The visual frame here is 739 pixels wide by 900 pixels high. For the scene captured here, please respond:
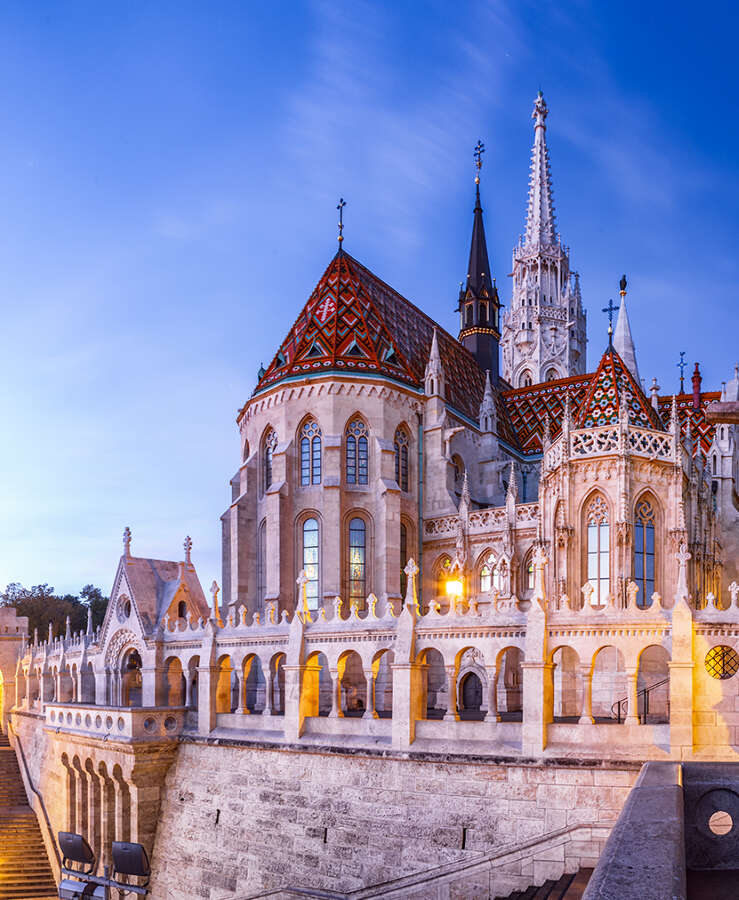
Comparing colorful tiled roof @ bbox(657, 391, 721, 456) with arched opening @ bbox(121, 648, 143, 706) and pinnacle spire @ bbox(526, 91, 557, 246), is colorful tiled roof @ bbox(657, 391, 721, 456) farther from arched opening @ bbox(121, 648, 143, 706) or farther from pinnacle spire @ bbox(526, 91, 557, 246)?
pinnacle spire @ bbox(526, 91, 557, 246)

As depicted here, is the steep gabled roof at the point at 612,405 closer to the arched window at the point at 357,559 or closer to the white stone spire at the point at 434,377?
the white stone spire at the point at 434,377

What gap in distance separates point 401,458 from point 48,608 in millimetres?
47418

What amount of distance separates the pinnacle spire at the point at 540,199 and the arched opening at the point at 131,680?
167 ft

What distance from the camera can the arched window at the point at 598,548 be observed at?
28312mm

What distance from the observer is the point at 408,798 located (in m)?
20.2

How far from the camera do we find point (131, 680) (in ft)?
117

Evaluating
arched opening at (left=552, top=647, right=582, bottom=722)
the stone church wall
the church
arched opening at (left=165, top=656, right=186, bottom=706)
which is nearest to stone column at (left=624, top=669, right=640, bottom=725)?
the church

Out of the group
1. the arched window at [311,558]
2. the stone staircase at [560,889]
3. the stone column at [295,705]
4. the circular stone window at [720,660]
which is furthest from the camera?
the arched window at [311,558]

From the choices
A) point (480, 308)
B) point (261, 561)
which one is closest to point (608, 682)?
point (261, 561)

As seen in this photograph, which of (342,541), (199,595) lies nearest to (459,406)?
(342,541)

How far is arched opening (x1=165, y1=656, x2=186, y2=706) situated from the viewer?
29.3 metres

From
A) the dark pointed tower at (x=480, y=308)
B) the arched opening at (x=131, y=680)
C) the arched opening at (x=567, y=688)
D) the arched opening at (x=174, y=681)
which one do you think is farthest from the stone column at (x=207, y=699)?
the dark pointed tower at (x=480, y=308)

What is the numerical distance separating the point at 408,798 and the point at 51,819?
19.4 metres

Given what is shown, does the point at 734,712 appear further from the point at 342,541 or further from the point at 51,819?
the point at 51,819
